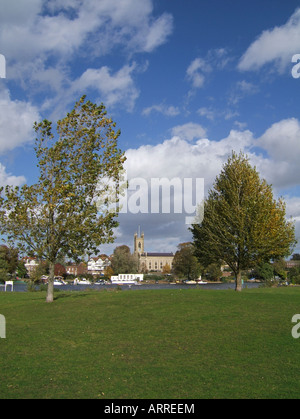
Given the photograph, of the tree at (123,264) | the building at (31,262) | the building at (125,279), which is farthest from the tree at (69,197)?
the tree at (123,264)

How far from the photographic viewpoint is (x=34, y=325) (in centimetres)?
1720

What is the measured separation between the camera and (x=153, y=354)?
471 inches

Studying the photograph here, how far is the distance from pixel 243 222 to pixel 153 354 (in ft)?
72.7

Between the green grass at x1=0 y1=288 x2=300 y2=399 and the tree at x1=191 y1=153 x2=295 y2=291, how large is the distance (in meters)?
12.7

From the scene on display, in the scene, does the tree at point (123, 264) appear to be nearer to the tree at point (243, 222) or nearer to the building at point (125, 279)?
the building at point (125, 279)

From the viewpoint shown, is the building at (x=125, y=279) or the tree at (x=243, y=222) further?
the building at (x=125, y=279)

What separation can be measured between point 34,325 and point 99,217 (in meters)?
11.2

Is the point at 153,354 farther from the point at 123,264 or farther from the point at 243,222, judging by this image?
the point at 123,264

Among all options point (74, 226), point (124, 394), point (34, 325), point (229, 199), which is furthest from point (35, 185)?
point (124, 394)

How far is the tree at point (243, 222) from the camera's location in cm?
3231

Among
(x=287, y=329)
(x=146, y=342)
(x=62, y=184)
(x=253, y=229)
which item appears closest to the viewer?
(x=146, y=342)

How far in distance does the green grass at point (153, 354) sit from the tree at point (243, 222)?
499 inches

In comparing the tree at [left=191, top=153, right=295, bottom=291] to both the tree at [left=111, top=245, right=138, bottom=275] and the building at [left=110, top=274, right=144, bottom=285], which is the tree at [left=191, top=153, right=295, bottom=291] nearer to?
the building at [left=110, top=274, right=144, bottom=285]

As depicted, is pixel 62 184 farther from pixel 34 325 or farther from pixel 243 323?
pixel 243 323
